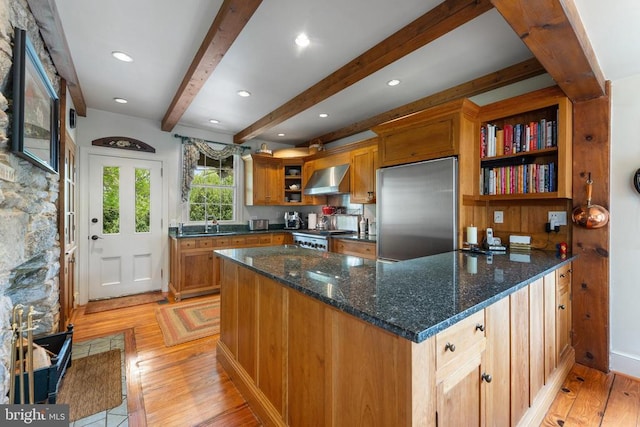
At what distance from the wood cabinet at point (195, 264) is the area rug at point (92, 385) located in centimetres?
147

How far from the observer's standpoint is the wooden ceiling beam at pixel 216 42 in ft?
5.47

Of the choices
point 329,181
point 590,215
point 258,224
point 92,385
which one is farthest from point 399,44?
point 258,224

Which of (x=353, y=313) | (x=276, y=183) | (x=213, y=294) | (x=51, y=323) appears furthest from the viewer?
(x=276, y=183)

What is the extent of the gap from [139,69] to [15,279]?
1.96 meters

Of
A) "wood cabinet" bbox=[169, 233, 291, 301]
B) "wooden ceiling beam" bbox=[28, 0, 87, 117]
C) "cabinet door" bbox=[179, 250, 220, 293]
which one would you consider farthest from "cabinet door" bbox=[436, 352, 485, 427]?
"cabinet door" bbox=[179, 250, 220, 293]

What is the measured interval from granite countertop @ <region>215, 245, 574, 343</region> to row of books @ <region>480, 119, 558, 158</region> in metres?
0.90

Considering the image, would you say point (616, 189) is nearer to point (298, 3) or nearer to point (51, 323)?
point (298, 3)

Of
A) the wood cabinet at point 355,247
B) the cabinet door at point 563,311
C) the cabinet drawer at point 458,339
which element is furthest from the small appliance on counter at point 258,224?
the cabinet drawer at point 458,339

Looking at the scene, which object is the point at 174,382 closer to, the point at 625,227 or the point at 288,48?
the point at 288,48

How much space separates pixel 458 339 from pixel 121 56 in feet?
10.3

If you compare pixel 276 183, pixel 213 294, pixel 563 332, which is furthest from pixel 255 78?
pixel 563 332

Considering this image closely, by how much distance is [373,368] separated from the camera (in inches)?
38.0

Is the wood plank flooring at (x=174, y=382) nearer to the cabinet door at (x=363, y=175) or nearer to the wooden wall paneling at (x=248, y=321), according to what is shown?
the wooden wall paneling at (x=248, y=321)

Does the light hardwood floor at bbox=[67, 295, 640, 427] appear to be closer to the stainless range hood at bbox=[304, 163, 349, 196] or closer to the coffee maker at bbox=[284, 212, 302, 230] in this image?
the stainless range hood at bbox=[304, 163, 349, 196]
